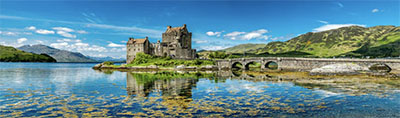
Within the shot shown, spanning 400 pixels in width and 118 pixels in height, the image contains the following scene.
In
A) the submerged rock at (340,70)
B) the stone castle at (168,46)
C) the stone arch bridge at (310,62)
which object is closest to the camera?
the submerged rock at (340,70)

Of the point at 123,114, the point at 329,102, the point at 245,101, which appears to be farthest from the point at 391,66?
the point at 123,114

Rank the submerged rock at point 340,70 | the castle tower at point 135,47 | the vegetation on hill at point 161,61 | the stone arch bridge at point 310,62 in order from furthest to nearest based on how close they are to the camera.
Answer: the castle tower at point 135,47 < the vegetation on hill at point 161,61 < the stone arch bridge at point 310,62 < the submerged rock at point 340,70

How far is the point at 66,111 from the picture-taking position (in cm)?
1988

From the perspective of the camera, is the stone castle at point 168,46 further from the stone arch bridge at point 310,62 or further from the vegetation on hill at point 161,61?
the stone arch bridge at point 310,62

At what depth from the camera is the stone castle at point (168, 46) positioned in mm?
125250

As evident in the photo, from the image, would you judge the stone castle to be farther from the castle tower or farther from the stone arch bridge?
the stone arch bridge

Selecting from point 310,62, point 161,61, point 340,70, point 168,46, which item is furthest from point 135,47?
point 340,70

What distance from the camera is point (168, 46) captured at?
128 meters

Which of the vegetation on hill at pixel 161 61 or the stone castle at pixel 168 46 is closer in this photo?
the vegetation on hill at pixel 161 61

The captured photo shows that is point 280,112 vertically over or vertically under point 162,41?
under

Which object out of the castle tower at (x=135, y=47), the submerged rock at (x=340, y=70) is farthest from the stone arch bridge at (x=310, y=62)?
the castle tower at (x=135, y=47)

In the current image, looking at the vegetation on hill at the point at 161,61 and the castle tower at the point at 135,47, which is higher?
the castle tower at the point at 135,47

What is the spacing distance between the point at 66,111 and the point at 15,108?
16.9 feet

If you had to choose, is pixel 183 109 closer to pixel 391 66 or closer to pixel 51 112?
pixel 51 112
